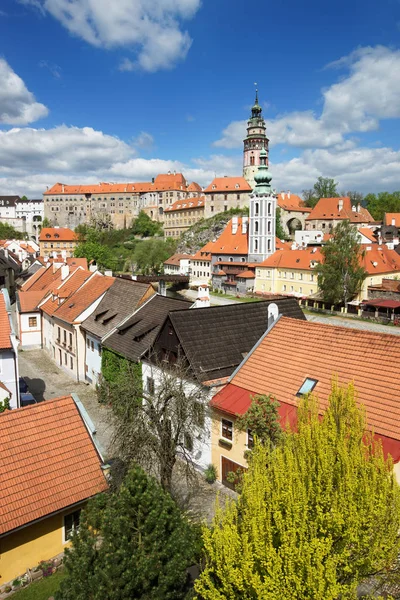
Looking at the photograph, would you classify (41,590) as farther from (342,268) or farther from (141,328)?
(342,268)

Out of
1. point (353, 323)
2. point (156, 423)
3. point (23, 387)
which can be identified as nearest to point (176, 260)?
point (353, 323)

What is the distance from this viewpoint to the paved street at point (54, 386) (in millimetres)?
23939

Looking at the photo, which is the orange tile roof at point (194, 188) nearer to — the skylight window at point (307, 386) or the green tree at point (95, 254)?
the green tree at point (95, 254)

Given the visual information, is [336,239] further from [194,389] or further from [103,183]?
[103,183]

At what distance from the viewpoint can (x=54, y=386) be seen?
30.0 meters

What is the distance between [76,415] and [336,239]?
47.6m

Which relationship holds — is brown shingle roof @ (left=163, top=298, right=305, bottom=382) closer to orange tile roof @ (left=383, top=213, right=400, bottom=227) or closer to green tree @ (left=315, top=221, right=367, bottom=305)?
green tree @ (left=315, top=221, right=367, bottom=305)

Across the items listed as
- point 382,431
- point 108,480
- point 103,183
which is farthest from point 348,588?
point 103,183

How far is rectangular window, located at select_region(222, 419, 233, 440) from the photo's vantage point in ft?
57.8

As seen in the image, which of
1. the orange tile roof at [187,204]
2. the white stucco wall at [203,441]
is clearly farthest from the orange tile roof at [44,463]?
the orange tile roof at [187,204]

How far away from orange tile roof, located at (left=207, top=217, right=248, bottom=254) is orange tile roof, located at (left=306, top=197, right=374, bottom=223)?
25570 mm

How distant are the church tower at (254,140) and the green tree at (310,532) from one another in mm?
121197

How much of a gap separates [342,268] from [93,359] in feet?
119

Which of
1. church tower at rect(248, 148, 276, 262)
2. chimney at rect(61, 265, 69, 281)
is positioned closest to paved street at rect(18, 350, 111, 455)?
chimney at rect(61, 265, 69, 281)
